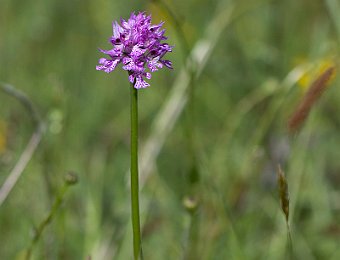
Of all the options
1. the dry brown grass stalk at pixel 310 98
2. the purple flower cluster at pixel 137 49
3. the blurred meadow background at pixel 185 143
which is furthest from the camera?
the blurred meadow background at pixel 185 143

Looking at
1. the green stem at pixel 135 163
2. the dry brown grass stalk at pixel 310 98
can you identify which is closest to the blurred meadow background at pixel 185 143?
the dry brown grass stalk at pixel 310 98

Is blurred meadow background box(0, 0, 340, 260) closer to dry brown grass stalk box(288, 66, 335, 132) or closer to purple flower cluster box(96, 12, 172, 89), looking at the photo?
dry brown grass stalk box(288, 66, 335, 132)

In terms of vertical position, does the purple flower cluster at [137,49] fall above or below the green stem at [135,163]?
above

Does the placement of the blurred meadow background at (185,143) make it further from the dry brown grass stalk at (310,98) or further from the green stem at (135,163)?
the green stem at (135,163)

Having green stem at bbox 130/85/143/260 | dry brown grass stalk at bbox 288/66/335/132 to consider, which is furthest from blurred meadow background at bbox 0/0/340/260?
green stem at bbox 130/85/143/260

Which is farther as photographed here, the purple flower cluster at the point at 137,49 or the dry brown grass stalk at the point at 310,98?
the dry brown grass stalk at the point at 310,98

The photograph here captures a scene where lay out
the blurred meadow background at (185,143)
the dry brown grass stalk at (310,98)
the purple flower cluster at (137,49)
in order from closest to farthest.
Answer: the purple flower cluster at (137,49)
the dry brown grass stalk at (310,98)
the blurred meadow background at (185,143)
